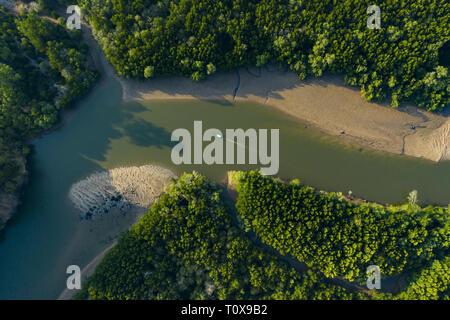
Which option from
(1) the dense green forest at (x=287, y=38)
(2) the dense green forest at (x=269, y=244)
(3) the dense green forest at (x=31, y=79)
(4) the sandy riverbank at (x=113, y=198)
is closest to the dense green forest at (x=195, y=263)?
(2) the dense green forest at (x=269, y=244)

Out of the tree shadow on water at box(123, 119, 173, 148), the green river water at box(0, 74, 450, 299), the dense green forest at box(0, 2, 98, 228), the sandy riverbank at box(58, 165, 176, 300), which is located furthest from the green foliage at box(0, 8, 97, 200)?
the sandy riverbank at box(58, 165, 176, 300)

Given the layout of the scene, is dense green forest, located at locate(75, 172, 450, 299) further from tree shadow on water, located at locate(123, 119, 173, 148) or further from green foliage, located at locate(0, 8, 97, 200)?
green foliage, located at locate(0, 8, 97, 200)

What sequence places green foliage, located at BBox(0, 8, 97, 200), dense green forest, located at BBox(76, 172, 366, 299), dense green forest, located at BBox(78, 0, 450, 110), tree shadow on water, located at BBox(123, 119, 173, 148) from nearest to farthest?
1. dense green forest, located at BBox(76, 172, 366, 299)
2. dense green forest, located at BBox(78, 0, 450, 110)
3. green foliage, located at BBox(0, 8, 97, 200)
4. tree shadow on water, located at BBox(123, 119, 173, 148)

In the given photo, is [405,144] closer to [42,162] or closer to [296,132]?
[296,132]

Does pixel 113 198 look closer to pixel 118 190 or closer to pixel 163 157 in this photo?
pixel 118 190
